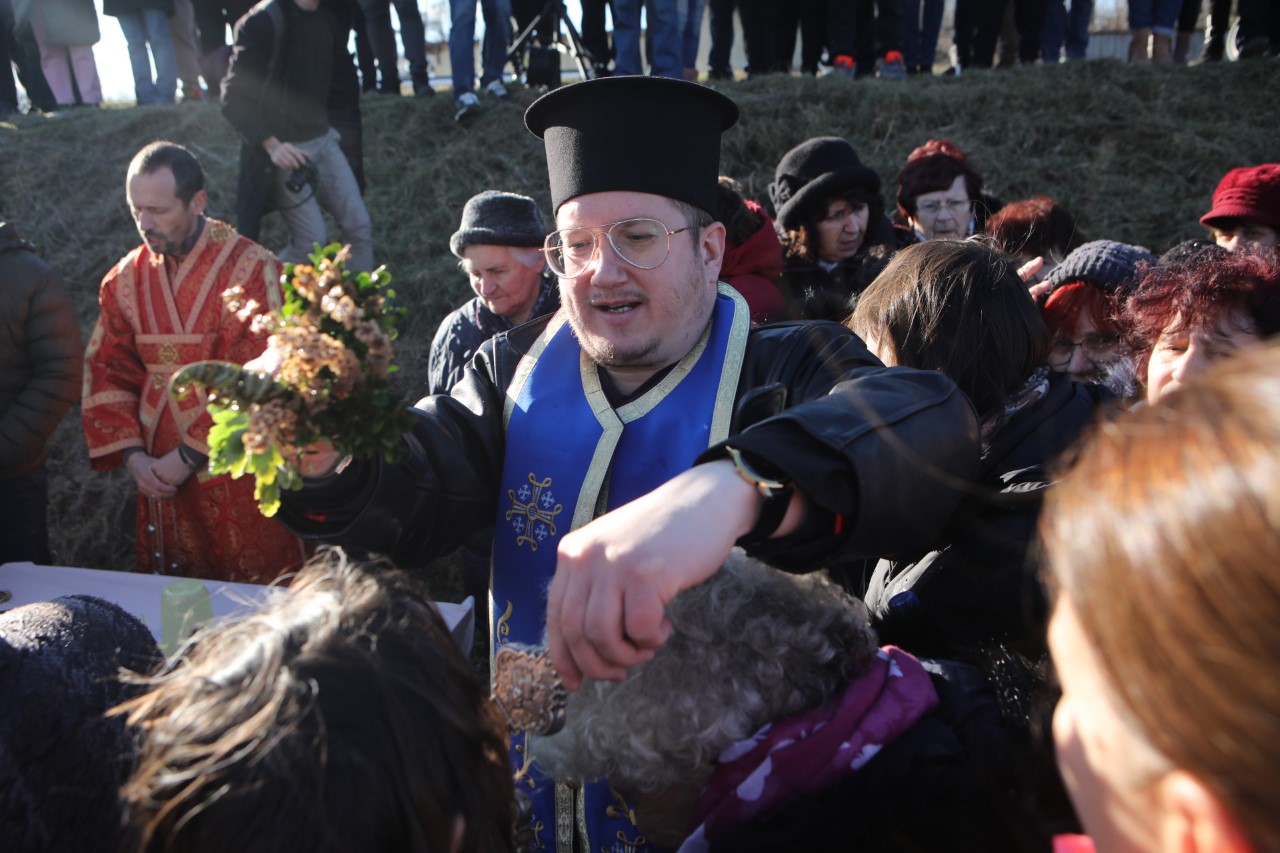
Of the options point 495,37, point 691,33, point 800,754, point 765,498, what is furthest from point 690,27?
point 800,754

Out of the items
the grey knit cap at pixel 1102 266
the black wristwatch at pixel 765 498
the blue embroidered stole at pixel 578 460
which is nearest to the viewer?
the black wristwatch at pixel 765 498

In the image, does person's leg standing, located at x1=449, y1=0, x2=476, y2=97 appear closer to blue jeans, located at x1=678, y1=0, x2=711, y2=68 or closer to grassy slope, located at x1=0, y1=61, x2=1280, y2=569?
grassy slope, located at x1=0, y1=61, x2=1280, y2=569

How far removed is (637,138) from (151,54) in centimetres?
1080

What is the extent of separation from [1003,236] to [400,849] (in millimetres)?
4065

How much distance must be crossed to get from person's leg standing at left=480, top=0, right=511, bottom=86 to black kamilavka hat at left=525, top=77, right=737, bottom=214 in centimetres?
735

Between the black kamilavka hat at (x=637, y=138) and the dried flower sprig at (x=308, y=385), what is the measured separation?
2.30 feet

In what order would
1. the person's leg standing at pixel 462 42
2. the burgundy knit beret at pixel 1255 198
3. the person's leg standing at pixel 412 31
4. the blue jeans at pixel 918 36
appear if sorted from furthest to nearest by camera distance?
the blue jeans at pixel 918 36 → the person's leg standing at pixel 412 31 → the person's leg standing at pixel 462 42 → the burgundy knit beret at pixel 1255 198

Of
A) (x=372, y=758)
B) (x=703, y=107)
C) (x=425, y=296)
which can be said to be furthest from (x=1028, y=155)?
(x=372, y=758)

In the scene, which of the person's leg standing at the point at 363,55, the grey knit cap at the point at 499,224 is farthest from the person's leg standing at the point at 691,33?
the grey knit cap at the point at 499,224

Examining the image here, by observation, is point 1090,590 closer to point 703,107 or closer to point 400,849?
point 400,849

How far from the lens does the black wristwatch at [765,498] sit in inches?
49.2

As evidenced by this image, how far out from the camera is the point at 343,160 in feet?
21.1

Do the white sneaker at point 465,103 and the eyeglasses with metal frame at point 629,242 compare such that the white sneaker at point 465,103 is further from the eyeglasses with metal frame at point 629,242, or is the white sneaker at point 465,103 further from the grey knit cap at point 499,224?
→ the eyeglasses with metal frame at point 629,242

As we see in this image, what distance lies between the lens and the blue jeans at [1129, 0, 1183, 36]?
30.9ft
